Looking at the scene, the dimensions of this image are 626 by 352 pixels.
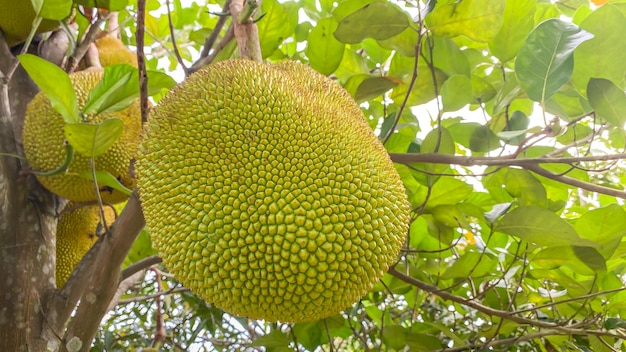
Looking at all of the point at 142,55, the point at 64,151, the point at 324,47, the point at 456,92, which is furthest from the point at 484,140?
the point at 64,151

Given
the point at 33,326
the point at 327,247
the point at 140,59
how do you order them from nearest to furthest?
the point at 327,247
the point at 140,59
the point at 33,326

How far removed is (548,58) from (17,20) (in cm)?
113

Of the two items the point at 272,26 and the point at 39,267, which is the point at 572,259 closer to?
the point at 272,26

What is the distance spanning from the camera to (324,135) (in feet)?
2.23

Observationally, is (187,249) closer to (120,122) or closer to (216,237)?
(216,237)

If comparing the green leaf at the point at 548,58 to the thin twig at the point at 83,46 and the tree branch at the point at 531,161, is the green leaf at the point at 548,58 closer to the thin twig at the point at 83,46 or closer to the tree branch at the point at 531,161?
the tree branch at the point at 531,161

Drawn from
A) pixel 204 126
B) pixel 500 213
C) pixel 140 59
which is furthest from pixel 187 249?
pixel 500 213

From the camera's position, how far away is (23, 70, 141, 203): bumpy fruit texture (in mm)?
1007

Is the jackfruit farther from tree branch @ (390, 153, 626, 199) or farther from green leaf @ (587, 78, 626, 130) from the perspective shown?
green leaf @ (587, 78, 626, 130)

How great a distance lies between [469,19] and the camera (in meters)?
0.79

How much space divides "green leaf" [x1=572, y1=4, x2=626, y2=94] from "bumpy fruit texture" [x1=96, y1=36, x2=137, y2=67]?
3.83 feet

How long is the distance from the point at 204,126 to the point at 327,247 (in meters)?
0.24


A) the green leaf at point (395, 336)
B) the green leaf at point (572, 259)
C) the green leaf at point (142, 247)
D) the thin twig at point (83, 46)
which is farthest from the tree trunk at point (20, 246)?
the green leaf at point (572, 259)

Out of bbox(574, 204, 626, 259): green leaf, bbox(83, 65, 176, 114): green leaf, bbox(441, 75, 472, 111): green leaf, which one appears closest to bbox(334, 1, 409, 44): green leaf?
bbox(441, 75, 472, 111): green leaf
